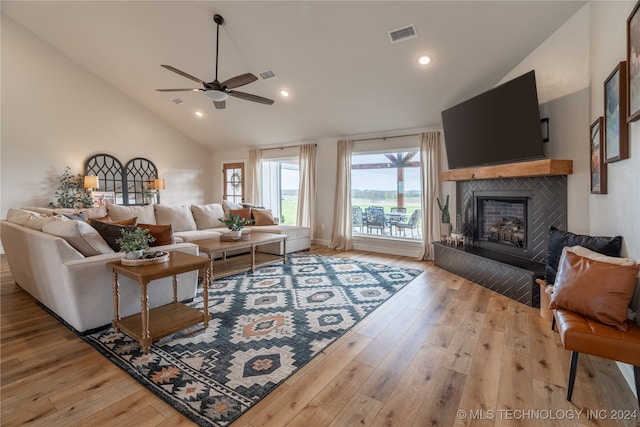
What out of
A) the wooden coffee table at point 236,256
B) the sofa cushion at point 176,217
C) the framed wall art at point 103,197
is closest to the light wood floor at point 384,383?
the wooden coffee table at point 236,256

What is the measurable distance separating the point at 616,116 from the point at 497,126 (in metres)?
1.61

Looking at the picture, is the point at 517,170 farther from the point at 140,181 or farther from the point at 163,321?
the point at 140,181

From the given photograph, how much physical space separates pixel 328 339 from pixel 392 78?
3680 mm

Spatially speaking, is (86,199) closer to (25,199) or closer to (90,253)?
(25,199)

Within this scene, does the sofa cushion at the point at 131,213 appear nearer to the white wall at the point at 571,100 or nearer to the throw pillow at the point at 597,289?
the throw pillow at the point at 597,289

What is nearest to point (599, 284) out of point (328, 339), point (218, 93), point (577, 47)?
point (328, 339)

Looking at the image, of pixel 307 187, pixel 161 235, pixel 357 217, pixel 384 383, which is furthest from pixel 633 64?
pixel 307 187

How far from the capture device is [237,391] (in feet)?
6.08

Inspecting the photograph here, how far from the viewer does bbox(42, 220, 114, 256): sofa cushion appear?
259 cm

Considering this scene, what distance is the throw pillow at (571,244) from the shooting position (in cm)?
226

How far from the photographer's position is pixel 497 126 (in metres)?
3.76

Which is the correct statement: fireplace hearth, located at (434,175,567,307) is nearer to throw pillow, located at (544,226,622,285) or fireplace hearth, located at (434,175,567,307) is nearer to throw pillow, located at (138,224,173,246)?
throw pillow, located at (544,226,622,285)

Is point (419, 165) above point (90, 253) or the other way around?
above

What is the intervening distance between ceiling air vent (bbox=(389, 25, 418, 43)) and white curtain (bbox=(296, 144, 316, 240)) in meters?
3.37
